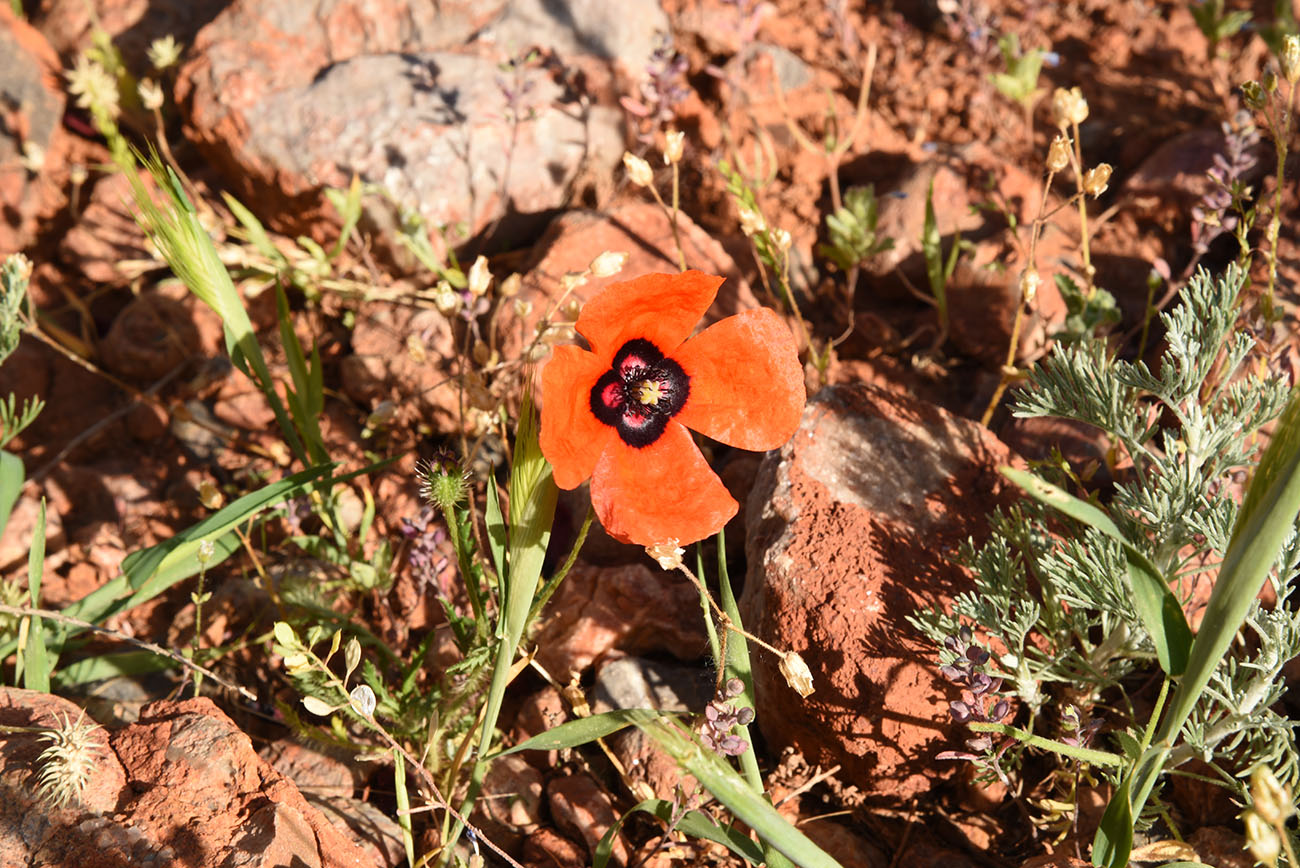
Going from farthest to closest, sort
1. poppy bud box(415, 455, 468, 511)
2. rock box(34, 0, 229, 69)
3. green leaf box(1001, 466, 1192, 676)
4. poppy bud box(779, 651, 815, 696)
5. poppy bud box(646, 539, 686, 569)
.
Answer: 1. rock box(34, 0, 229, 69)
2. poppy bud box(415, 455, 468, 511)
3. poppy bud box(779, 651, 815, 696)
4. poppy bud box(646, 539, 686, 569)
5. green leaf box(1001, 466, 1192, 676)

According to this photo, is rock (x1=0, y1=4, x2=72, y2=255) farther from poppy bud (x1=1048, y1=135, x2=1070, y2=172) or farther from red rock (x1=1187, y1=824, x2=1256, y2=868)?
red rock (x1=1187, y1=824, x2=1256, y2=868)

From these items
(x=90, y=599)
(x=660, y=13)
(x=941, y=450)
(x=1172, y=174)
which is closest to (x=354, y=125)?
(x=660, y=13)

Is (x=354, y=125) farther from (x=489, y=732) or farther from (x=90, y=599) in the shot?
(x=489, y=732)

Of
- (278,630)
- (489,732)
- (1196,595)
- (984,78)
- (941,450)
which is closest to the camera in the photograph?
(278,630)

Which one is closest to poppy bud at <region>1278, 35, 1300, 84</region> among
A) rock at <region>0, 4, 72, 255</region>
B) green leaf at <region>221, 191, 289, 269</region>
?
green leaf at <region>221, 191, 289, 269</region>

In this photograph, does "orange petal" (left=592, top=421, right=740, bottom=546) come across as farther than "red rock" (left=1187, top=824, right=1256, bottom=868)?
No
